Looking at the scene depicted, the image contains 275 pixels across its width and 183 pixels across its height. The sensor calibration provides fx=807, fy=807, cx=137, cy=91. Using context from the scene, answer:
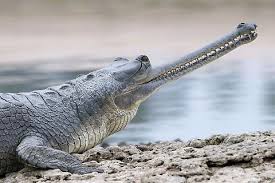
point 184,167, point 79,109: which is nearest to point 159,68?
point 79,109

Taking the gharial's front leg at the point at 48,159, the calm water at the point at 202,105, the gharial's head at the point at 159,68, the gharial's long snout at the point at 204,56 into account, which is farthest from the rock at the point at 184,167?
the calm water at the point at 202,105

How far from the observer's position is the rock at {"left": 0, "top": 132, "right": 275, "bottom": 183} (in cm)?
417

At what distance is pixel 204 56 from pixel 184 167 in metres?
1.64

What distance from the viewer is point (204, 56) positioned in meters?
5.85

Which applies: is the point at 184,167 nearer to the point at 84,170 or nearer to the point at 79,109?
the point at 84,170

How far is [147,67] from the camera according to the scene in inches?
231

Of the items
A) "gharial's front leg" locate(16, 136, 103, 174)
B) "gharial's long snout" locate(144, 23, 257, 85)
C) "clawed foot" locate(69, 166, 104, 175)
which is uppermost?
"gharial's long snout" locate(144, 23, 257, 85)

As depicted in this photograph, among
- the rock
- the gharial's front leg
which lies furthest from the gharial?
the rock

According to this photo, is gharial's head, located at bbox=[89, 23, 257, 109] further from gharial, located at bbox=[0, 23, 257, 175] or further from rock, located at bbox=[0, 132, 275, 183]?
rock, located at bbox=[0, 132, 275, 183]

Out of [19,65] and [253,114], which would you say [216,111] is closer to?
[253,114]

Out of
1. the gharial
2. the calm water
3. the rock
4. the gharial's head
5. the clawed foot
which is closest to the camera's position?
the rock

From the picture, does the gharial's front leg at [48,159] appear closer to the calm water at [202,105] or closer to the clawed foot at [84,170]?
the clawed foot at [84,170]

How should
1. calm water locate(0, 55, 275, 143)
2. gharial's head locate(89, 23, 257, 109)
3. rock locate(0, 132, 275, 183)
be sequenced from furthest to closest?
calm water locate(0, 55, 275, 143), gharial's head locate(89, 23, 257, 109), rock locate(0, 132, 275, 183)

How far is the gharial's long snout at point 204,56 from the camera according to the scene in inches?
229
